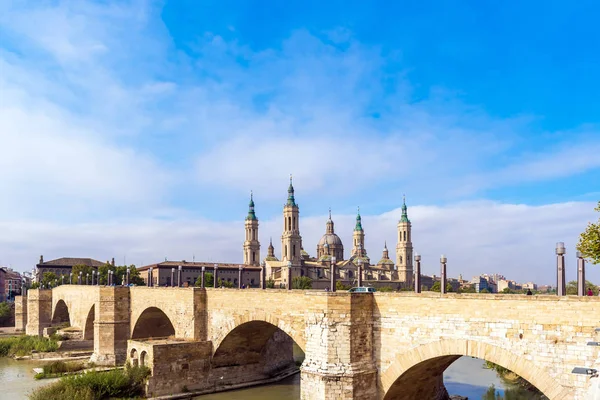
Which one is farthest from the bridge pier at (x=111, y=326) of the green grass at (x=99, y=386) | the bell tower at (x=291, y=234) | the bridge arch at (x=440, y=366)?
the bell tower at (x=291, y=234)

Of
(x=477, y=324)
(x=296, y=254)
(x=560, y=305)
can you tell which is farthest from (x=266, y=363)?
(x=296, y=254)

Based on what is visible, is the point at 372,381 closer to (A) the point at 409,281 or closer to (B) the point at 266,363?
(B) the point at 266,363

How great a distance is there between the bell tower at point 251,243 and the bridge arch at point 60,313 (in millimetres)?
61370

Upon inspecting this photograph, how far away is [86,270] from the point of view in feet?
251

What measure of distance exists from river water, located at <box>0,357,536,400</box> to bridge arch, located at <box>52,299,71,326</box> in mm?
19394

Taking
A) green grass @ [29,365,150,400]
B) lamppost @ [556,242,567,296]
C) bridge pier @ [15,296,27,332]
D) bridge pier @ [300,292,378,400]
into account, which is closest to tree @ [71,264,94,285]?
bridge pier @ [15,296,27,332]

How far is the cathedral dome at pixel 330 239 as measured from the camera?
12475cm

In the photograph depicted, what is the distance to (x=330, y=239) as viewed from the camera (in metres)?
125

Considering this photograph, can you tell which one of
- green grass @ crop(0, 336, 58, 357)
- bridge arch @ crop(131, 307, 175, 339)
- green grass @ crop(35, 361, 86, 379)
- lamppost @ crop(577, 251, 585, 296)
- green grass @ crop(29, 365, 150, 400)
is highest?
lamppost @ crop(577, 251, 585, 296)

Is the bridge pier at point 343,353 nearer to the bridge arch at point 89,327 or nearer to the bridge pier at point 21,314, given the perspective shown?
the bridge arch at point 89,327

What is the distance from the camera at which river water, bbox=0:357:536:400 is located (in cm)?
2609

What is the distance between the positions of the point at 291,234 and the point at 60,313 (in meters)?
58.5

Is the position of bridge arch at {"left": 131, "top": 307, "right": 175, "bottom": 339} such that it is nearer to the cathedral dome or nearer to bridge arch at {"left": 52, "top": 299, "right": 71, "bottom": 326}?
bridge arch at {"left": 52, "top": 299, "right": 71, "bottom": 326}

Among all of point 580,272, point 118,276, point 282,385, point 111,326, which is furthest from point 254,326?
point 118,276
